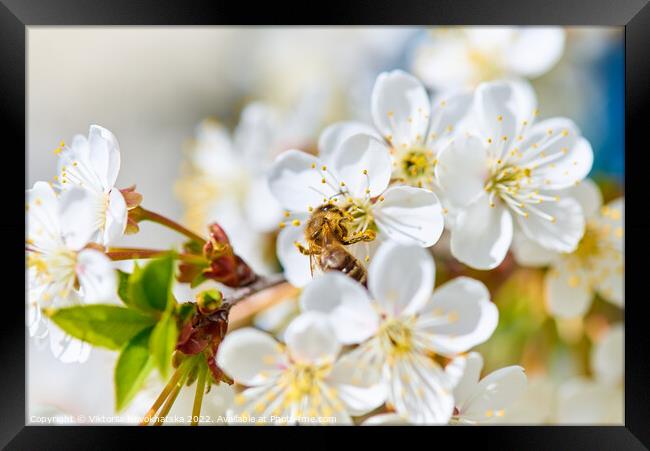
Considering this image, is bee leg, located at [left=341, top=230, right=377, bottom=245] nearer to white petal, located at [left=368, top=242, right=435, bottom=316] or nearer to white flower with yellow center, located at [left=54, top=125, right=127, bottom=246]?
white petal, located at [left=368, top=242, right=435, bottom=316]

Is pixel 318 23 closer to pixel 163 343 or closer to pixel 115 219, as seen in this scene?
pixel 115 219

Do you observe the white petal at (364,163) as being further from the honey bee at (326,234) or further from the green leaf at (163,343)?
the green leaf at (163,343)

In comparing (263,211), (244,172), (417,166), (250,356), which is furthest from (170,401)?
(244,172)

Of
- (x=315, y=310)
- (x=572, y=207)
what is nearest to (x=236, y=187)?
(x=572, y=207)

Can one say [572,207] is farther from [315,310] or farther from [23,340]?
[23,340]

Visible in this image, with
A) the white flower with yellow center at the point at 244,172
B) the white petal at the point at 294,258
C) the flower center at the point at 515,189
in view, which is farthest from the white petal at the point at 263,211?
the flower center at the point at 515,189

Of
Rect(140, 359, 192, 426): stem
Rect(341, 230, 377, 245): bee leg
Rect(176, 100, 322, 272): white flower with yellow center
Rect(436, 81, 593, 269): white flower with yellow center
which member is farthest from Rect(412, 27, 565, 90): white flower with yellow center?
Rect(140, 359, 192, 426): stem
